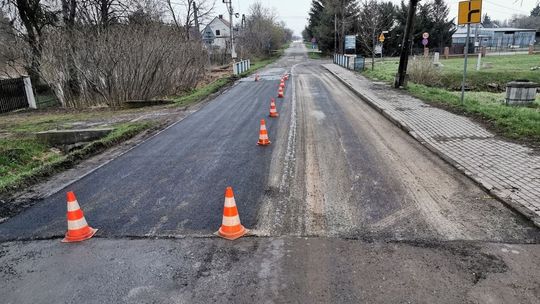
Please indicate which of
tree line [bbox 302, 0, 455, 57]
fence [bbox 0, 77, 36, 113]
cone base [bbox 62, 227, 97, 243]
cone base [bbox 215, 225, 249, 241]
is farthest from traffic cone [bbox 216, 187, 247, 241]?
tree line [bbox 302, 0, 455, 57]

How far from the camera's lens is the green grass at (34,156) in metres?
7.49

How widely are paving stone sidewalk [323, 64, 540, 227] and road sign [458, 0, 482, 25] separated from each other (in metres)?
2.84

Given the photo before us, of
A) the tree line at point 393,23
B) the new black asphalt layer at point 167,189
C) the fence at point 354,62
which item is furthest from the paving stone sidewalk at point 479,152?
the tree line at point 393,23

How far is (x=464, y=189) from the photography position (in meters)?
6.20

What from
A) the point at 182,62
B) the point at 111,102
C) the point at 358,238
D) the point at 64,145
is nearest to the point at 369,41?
the point at 182,62

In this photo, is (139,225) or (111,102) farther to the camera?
(111,102)

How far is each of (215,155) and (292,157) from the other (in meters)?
1.76

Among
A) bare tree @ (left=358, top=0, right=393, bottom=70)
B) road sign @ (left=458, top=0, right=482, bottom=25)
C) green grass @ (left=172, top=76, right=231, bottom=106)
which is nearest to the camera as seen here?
road sign @ (left=458, top=0, right=482, bottom=25)

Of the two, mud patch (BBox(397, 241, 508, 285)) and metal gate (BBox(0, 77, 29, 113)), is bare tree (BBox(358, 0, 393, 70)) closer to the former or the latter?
metal gate (BBox(0, 77, 29, 113))

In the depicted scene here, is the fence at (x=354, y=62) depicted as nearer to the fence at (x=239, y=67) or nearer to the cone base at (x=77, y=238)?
the fence at (x=239, y=67)

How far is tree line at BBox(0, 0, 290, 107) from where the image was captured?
1739 cm

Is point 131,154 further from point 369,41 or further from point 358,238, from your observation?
point 369,41

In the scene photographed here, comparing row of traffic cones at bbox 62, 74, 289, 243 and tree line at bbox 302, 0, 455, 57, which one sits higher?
tree line at bbox 302, 0, 455, 57

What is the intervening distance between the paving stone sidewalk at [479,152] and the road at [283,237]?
0.27 m
